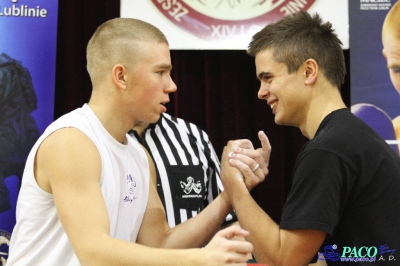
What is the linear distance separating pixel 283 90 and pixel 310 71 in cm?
13

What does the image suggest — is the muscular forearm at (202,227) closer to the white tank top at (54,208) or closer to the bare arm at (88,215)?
the white tank top at (54,208)

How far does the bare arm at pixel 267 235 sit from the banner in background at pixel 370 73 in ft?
4.53

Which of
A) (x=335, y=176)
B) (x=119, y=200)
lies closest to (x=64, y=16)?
(x=119, y=200)

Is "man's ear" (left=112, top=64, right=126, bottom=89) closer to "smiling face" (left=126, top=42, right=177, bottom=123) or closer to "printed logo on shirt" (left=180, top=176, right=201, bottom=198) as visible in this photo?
"smiling face" (left=126, top=42, right=177, bottom=123)

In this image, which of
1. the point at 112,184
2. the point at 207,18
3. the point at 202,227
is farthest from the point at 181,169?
the point at 112,184

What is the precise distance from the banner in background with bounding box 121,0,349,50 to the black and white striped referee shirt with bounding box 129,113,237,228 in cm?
58

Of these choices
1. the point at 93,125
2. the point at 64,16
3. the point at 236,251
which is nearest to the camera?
the point at 236,251

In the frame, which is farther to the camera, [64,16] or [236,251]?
[64,16]

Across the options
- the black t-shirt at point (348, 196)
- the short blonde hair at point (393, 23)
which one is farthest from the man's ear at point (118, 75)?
the short blonde hair at point (393, 23)

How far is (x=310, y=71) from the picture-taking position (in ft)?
7.41

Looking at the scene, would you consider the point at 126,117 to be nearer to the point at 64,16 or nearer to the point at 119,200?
the point at 119,200

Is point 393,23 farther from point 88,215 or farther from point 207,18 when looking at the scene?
point 88,215

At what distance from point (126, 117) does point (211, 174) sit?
3.84 feet

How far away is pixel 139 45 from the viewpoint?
2.16 m
